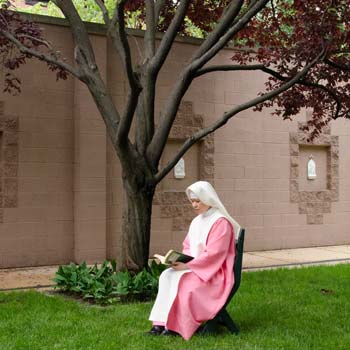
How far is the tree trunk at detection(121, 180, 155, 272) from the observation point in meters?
7.27

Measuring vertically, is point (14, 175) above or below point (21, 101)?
below

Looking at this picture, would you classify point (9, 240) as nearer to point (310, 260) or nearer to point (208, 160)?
point (208, 160)

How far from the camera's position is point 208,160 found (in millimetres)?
11016

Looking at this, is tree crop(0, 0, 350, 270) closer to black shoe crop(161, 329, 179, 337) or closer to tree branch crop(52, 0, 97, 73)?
tree branch crop(52, 0, 97, 73)

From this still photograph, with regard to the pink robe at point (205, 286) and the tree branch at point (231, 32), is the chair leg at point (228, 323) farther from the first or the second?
the tree branch at point (231, 32)

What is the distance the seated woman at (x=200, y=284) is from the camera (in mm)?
5223

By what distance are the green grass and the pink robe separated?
0.56ft

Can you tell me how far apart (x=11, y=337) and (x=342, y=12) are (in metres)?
5.38

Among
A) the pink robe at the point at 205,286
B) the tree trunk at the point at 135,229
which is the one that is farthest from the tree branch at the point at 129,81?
the pink robe at the point at 205,286

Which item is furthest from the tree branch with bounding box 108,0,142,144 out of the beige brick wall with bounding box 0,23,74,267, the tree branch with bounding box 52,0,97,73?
the beige brick wall with bounding box 0,23,74,267

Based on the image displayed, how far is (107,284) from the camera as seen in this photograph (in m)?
6.92

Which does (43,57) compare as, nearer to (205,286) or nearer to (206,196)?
(206,196)

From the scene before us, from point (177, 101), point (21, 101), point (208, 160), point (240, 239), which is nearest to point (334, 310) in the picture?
point (240, 239)

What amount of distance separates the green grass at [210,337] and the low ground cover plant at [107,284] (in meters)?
0.22
